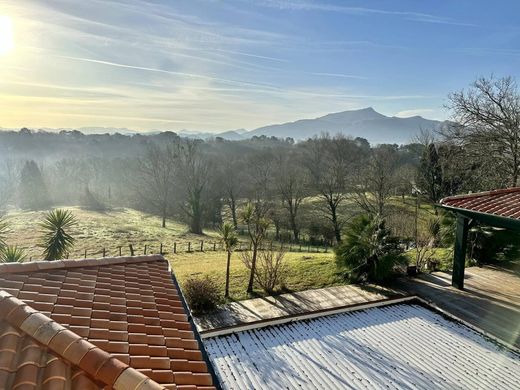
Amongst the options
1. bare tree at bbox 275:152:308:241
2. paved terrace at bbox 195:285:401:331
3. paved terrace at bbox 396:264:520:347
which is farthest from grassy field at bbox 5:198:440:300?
bare tree at bbox 275:152:308:241

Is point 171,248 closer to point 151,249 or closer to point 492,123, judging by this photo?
point 151,249

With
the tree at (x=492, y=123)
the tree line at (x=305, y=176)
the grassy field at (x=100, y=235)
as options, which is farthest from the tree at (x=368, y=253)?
the grassy field at (x=100, y=235)

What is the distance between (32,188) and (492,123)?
50.4 m

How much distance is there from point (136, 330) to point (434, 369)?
4916mm

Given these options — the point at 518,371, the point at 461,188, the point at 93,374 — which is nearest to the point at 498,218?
the point at 518,371

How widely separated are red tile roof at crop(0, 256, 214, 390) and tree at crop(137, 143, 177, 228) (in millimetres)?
29249

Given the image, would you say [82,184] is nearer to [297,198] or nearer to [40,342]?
[297,198]

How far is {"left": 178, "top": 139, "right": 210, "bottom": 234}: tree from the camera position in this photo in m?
32.9

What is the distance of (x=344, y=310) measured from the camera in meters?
7.76

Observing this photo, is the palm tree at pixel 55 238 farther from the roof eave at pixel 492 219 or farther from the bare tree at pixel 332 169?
the bare tree at pixel 332 169

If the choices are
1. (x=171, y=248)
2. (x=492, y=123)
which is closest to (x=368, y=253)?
(x=492, y=123)

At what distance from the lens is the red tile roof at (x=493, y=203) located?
8.67 meters

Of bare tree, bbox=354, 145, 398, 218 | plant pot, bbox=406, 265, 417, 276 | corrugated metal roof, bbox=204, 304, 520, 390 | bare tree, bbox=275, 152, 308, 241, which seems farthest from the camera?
bare tree, bbox=275, 152, 308, 241

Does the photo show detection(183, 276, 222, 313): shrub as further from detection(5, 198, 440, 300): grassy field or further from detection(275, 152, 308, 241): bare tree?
detection(275, 152, 308, 241): bare tree
